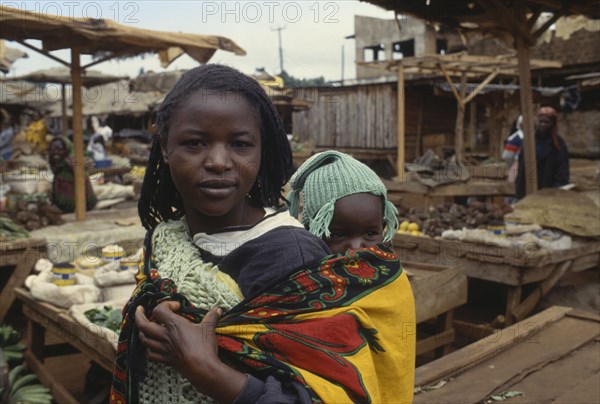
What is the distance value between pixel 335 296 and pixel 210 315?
26 cm

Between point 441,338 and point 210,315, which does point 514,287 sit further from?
point 210,315

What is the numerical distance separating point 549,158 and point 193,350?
7.00m

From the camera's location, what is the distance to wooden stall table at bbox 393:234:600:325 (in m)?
4.87

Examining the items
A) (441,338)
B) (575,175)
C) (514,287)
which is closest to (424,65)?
(575,175)

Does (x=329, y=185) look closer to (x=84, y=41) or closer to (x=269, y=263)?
(x=269, y=263)

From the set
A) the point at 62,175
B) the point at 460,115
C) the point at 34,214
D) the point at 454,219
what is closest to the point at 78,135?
the point at 62,175

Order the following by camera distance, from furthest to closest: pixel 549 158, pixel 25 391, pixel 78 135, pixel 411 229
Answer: pixel 549 158 → pixel 78 135 → pixel 411 229 → pixel 25 391

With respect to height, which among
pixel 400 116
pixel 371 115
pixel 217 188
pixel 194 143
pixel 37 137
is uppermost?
pixel 371 115

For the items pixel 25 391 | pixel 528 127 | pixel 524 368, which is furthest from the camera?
pixel 528 127

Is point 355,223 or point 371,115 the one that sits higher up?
point 371,115

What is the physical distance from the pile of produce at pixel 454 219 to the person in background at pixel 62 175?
3949mm

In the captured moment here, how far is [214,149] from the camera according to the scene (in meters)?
1.24

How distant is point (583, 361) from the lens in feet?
10.0

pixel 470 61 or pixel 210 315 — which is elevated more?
pixel 470 61
